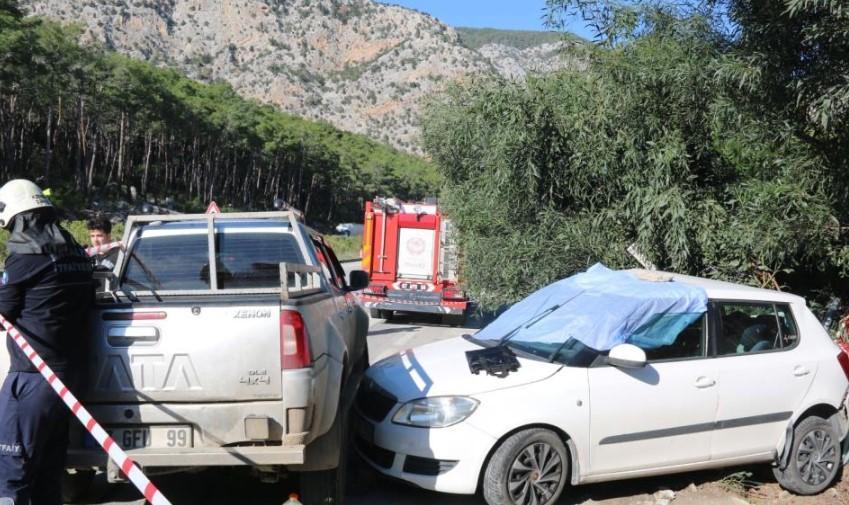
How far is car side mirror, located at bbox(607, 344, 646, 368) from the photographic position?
504cm

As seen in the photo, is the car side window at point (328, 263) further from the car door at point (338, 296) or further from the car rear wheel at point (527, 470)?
the car rear wheel at point (527, 470)

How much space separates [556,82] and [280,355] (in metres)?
7.67

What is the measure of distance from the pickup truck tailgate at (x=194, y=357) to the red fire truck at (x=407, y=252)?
12496 millimetres

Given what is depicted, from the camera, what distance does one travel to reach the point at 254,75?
158 meters

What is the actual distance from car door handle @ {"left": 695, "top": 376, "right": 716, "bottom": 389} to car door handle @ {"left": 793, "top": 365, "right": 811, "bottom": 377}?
0.80 metres

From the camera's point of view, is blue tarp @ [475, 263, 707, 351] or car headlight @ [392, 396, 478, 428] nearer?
car headlight @ [392, 396, 478, 428]

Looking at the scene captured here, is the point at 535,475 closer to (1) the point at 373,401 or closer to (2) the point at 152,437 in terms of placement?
(1) the point at 373,401

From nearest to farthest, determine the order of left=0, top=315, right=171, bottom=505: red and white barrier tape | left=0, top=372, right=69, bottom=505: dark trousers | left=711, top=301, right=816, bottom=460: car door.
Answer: left=0, top=315, right=171, bottom=505: red and white barrier tape, left=0, top=372, right=69, bottom=505: dark trousers, left=711, top=301, right=816, bottom=460: car door

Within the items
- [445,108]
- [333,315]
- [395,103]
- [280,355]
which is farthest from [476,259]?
[395,103]

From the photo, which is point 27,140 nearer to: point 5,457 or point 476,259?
point 476,259

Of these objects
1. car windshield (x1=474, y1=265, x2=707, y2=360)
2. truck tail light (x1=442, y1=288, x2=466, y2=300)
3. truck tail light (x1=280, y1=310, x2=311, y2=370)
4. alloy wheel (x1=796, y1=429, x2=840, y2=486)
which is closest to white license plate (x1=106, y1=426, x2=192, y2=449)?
truck tail light (x1=280, y1=310, x2=311, y2=370)

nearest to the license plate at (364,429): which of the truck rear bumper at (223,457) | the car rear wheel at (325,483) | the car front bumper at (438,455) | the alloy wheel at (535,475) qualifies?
the car front bumper at (438,455)

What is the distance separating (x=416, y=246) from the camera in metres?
17.2

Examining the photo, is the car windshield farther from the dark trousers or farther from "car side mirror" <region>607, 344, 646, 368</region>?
the dark trousers
